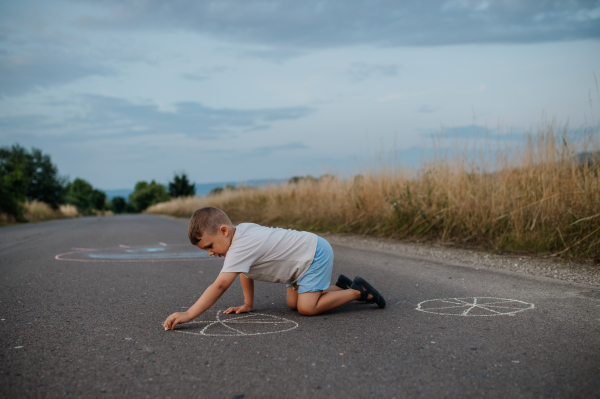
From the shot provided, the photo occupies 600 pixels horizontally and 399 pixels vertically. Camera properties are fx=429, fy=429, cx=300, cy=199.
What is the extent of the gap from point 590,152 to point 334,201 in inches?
215

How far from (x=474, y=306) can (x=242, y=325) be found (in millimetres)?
1896

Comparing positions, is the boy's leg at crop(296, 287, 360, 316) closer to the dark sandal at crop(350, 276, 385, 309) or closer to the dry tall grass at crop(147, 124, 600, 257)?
the dark sandal at crop(350, 276, 385, 309)

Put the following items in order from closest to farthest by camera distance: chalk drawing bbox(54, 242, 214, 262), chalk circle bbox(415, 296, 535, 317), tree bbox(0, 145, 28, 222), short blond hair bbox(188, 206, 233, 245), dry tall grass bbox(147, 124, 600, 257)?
short blond hair bbox(188, 206, 233, 245)
chalk circle bbox(415, 296, 535, 317)
dry tall grass bbox(147, 124, 600, 257)
chalk drawing bbox(54, 242, 214, 262)
tree bbox(0, 145, 28, 222)

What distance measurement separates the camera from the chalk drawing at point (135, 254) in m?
6.58

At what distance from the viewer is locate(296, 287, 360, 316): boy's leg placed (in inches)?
133

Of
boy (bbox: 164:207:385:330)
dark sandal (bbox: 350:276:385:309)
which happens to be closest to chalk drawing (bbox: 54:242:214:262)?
boy (bbox: 164:207:385:330)

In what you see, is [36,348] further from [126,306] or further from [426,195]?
[426,195]

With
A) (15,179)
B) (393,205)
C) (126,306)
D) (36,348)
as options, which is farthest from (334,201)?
(15,179)

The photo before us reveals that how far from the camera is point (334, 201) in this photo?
34.0ft

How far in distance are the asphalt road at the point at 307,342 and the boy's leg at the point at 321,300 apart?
0.10 m

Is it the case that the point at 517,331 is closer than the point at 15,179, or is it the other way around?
the point at 517,331

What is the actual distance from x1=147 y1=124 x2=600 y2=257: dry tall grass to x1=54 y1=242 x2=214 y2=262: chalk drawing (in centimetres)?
356

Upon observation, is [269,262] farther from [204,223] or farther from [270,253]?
[204,223]

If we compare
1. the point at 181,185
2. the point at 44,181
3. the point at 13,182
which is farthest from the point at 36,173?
the point at 181,185
